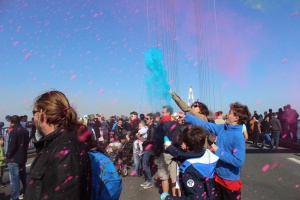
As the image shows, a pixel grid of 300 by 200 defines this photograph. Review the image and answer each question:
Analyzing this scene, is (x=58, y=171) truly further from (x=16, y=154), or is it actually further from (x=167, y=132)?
(x=16, y=154)

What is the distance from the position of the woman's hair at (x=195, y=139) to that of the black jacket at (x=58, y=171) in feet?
4.76

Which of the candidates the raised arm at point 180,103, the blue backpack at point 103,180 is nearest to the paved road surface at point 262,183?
the raised arm at point 180,103

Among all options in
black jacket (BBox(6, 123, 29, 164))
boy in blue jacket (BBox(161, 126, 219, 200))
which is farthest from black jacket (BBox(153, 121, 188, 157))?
black jacket (BBox(6, 123, 29, 164))

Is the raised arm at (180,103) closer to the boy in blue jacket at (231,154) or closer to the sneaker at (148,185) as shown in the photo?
the boy in blue jacket at (231,154)

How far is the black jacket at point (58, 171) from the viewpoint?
1442 millimetres

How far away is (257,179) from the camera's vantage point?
284 inches

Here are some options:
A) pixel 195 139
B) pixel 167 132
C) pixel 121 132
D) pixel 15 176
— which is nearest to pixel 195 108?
pixel 195 139

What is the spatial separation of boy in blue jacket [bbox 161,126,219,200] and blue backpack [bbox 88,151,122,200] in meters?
0.78

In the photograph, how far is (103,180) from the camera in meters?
1.82

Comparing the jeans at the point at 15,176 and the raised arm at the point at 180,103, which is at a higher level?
the raised arm at the point at 180,103

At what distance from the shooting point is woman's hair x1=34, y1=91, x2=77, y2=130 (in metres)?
1.69

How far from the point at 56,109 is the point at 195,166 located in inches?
60.4

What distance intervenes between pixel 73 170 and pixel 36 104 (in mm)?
523

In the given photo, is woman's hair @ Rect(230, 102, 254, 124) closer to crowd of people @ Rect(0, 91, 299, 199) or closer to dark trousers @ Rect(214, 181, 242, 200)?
crowd of people @ Rect(0, 91, 299, 199)
